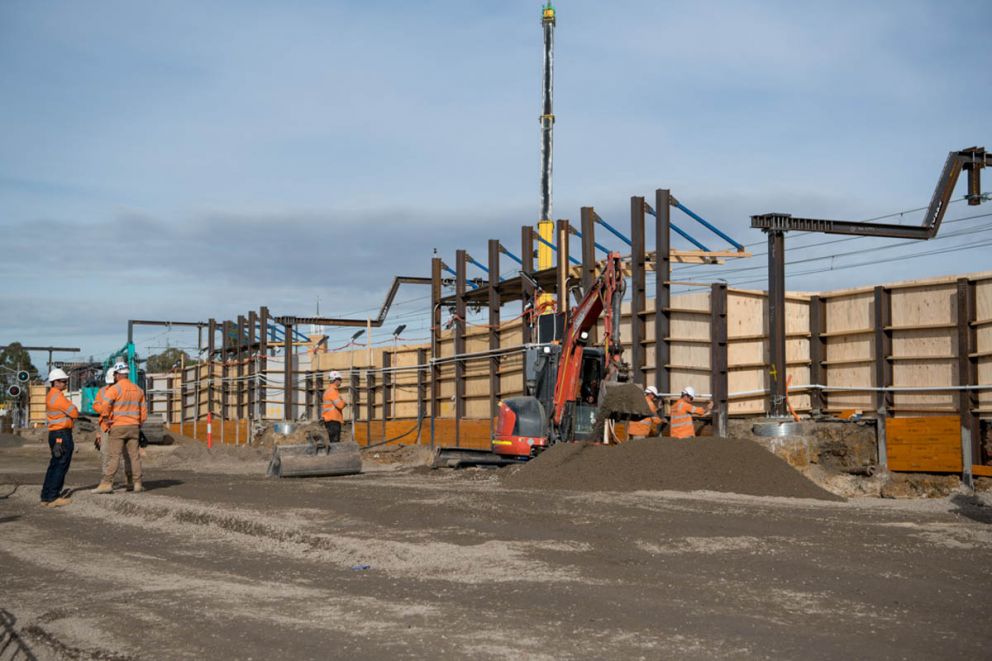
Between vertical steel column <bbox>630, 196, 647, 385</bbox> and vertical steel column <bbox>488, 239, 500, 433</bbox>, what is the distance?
198 inches

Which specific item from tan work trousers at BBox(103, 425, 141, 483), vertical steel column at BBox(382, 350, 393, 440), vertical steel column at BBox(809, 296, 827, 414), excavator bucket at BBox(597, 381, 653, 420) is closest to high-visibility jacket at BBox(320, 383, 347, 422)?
tan work trousers at BBox(103, 425, 141, 483)

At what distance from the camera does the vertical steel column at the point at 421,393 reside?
29641 mm

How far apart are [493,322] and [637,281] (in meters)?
5.80

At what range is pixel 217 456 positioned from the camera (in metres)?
29.7

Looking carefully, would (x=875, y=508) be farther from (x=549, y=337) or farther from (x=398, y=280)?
(x=398, y=280)

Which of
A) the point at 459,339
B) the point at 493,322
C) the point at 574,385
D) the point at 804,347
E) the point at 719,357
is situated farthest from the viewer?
the point at 459,339

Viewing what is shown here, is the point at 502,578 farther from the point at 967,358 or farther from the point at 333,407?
the point at 333,407

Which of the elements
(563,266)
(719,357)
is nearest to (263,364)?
(563,266)

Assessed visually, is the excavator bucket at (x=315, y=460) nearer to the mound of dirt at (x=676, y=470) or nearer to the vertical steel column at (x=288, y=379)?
the mound of dirt at (x=676, y=470)

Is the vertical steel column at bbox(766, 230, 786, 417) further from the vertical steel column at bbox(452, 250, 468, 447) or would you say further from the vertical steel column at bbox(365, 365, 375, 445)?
the vertical steel column at bbox(365, 365, 375, 445)

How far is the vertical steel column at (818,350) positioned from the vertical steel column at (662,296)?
2.98 meters

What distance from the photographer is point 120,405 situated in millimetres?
16609

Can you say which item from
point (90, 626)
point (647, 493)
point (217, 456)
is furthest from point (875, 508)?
point (217, 456)

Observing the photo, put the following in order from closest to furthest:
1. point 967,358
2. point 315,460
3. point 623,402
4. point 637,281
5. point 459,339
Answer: point 967,358 < point 623,402 < point 315,460 < point 637,281 < point 459,339
